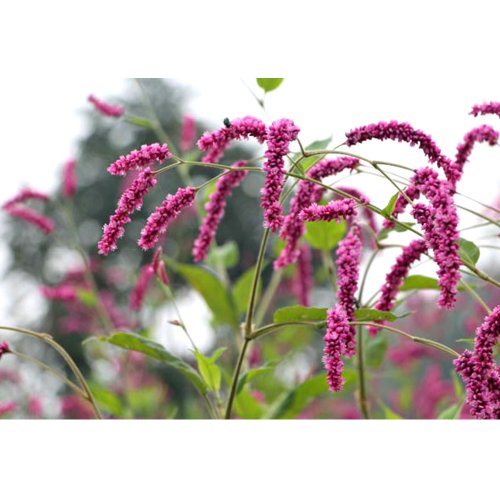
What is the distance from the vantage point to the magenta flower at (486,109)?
953mm

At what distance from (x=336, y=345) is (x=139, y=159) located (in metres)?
0.32

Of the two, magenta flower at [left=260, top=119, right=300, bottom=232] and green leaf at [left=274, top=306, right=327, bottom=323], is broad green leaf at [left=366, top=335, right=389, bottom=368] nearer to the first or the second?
green leaf at [left=274, top=306, right=327, bottom=323]

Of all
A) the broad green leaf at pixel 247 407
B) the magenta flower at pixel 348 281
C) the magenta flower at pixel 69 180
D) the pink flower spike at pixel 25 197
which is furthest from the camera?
the magenta flower at pixel 69 180

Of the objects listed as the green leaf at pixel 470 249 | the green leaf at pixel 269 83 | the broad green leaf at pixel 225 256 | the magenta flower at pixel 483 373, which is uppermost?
the green leaf at pixel 269 83

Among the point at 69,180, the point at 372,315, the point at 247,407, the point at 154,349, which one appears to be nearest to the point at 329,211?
the point at 372,315

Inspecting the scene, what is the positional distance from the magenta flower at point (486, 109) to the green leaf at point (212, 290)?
76 centimetres

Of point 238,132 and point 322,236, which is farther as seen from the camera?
point 322,236

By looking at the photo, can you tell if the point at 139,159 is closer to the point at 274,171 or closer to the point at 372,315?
the point at 274,171

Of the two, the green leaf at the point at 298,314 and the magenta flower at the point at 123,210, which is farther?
the green leaf at the point at 298,314

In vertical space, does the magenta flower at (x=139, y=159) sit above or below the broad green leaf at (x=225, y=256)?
above

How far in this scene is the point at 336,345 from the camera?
788 mm

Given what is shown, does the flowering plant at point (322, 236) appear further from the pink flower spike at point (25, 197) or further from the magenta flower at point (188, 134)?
the magenta flower at point (188, 134)

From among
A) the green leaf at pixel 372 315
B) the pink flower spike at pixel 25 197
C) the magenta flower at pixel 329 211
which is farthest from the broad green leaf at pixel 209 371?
the pink flower spike at pixel 25 197
